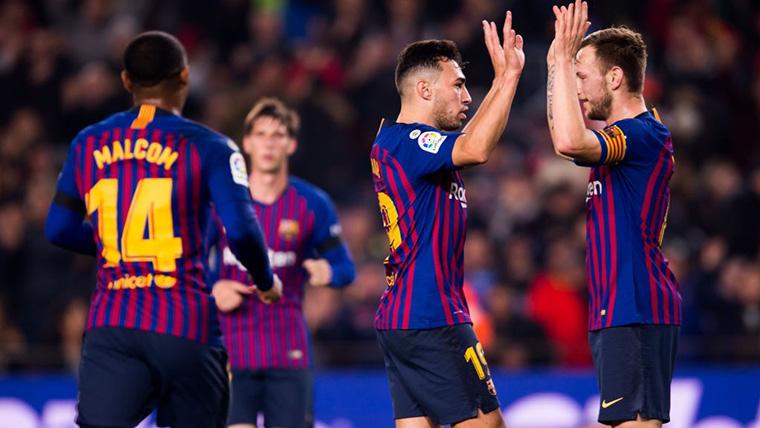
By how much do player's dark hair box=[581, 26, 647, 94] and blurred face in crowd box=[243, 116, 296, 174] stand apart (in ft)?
8.25

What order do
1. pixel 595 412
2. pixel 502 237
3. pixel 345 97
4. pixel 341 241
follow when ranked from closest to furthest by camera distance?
1. pixel 341 241
2. pixel 595 412
3. pixel 502 237
4. pixel 345 97

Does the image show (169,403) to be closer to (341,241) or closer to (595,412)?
(341,241)

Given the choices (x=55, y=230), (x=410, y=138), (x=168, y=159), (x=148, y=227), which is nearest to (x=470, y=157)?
(x=410, y=138)

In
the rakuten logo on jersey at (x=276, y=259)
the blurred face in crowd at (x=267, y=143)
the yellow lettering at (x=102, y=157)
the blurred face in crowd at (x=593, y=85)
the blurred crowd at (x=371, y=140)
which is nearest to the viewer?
the yellow lettering at (x=102, y=157)

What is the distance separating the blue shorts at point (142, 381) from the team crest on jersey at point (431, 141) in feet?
4.38

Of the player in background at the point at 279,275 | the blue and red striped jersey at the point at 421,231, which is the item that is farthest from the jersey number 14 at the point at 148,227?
the player in background at the point at 279,275

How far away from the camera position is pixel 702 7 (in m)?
13.7

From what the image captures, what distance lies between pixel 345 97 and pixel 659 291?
7824 mm

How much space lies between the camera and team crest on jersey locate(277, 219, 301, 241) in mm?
7492

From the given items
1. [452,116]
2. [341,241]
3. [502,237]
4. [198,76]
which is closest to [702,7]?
[502,237]

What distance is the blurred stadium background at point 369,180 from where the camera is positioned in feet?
33.4

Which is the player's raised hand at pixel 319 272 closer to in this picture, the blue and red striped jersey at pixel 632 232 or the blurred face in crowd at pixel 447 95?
the blurred face in crowd at pixel 447 95

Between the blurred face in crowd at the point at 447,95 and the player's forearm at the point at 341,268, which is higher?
the blurred face in crowd at the point at 447,95

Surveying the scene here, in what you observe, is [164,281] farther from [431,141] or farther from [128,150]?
[431,141]
